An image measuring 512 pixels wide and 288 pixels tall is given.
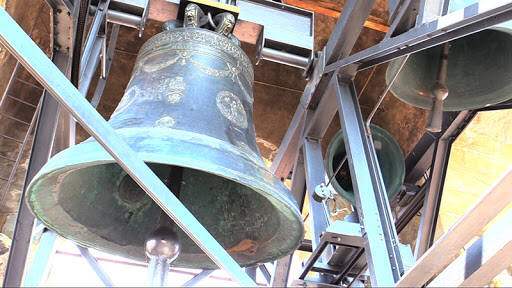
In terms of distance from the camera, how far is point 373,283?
269cm

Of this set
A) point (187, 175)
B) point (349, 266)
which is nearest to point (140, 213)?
point (187, 175)

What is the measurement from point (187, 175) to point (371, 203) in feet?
2.51

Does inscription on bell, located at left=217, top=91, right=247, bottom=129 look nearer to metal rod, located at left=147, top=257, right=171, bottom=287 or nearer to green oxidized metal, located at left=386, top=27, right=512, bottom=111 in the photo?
metal rod, located at left=147, top=257, right=171, bottom=287

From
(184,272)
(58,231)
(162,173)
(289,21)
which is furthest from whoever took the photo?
(184,272)

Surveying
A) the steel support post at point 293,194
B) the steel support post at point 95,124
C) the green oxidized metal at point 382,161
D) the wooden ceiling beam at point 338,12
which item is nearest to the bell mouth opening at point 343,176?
the green oxidized metal at point 382,161

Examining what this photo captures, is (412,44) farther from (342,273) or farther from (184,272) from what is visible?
(184,272)

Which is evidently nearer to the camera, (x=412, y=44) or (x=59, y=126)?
(x=412, y=44)

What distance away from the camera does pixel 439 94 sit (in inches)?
128

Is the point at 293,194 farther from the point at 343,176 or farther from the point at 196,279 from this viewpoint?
the point at 196,279

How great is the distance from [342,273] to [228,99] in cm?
122

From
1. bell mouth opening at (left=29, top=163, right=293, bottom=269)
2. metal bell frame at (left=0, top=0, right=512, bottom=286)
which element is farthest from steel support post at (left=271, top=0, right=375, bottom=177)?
bell mouth opening at (left=29, top=163, right=293, bottom=269)

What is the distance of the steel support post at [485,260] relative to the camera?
1.96 metres

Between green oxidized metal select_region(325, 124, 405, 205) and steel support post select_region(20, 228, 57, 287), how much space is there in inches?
65.2

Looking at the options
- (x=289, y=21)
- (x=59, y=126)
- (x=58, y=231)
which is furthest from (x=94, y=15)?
(x=58, y=231)
